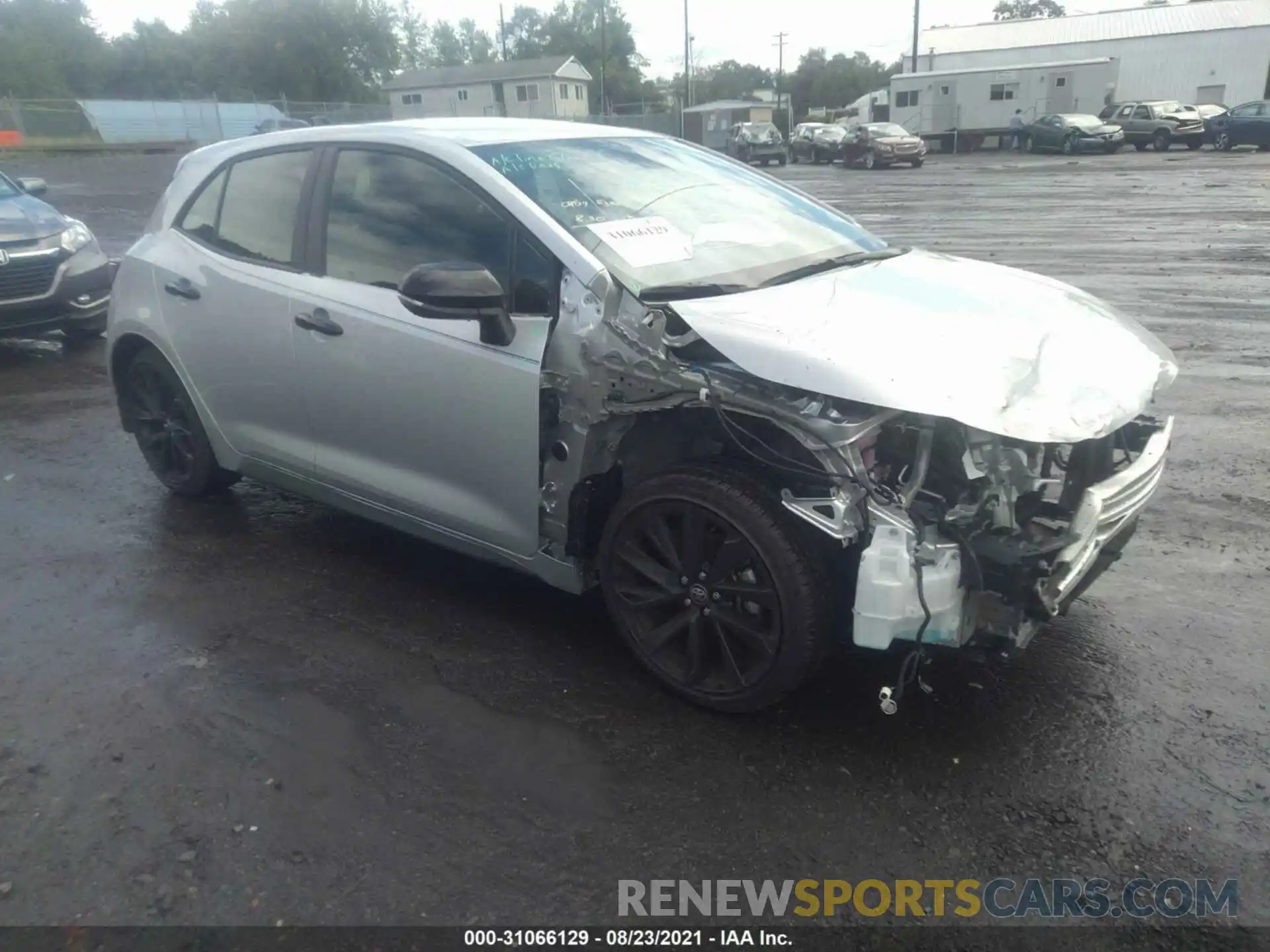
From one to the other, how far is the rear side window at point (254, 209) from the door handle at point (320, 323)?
0.29 m

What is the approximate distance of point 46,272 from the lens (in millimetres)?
8383

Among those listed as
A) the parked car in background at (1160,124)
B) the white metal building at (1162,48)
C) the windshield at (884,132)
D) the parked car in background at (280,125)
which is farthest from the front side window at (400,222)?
the white metal building at (1162,48)

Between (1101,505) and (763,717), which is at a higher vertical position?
(1101,505)

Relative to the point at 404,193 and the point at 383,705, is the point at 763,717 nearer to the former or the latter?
the point at 383,705

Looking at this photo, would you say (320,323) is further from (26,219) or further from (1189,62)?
(1189,62)

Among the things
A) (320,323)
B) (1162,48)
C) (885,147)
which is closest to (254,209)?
(320,323)

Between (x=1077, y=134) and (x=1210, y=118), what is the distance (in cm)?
419

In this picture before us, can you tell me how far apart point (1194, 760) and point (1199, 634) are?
82 cm

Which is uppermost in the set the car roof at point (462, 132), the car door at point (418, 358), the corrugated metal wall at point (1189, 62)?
the corrugated metal wall at point (1189, 62)

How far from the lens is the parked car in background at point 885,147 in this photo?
33.7m

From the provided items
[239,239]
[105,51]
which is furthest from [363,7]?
[239,239]

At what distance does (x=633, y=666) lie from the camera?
3.54 meters

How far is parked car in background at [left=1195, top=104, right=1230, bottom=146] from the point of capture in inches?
1334

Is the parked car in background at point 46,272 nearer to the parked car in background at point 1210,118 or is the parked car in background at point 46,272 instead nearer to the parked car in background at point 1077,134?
the parked car in background at point 1077,134
